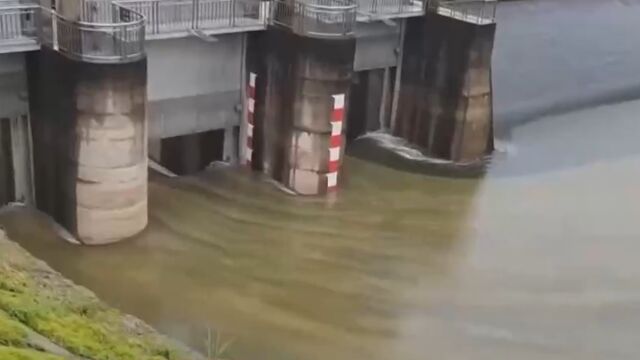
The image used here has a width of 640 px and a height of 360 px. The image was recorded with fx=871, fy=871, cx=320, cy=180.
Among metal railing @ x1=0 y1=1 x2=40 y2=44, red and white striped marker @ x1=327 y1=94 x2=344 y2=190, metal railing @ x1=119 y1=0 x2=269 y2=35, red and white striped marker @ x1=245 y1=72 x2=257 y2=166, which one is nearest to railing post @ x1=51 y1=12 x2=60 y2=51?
metal railing @ x1=0 y1=1 x2=40 y2=44

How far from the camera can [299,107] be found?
1395cm

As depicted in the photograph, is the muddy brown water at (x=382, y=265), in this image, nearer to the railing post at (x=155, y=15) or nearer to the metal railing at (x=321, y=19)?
the railing post at (x=155, y=15)

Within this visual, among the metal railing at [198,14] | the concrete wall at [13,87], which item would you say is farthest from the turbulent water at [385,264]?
the metal railing at [198,14]

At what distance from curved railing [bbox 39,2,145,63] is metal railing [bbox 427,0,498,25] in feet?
21.3

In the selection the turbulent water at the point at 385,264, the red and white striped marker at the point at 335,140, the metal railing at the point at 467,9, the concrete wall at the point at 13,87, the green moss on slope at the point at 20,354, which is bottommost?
the turbulent water at the point at 385,264

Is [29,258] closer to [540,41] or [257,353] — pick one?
[257,353]

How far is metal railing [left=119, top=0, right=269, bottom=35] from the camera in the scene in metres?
13.4

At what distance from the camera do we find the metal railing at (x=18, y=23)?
11938 millimetres

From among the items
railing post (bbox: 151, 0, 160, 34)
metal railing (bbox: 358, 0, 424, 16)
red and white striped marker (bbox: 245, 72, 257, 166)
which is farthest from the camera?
metal railing (bbox: 358, 0, 424, 16)

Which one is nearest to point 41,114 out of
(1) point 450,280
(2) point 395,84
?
(1) point 450,280

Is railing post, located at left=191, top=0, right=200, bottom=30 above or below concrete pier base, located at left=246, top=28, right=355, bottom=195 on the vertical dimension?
above

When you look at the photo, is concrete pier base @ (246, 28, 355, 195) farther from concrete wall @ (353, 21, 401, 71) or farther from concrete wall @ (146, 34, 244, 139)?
concrete wall @ (353, 21, 401, 71)

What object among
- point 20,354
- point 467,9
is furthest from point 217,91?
point 20,354

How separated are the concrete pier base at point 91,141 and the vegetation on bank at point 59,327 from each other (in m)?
2.73
